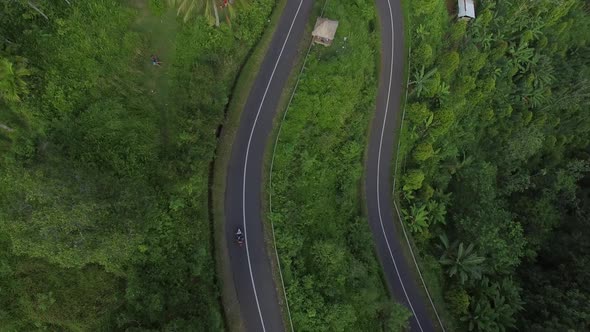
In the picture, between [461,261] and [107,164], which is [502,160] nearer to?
[461,261]

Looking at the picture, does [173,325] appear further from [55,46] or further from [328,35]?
[328,35]

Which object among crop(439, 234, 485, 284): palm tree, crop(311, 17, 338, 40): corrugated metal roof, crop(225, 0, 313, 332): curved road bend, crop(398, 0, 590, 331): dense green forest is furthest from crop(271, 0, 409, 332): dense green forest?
crop(439, 234, 485, 284): palm tree

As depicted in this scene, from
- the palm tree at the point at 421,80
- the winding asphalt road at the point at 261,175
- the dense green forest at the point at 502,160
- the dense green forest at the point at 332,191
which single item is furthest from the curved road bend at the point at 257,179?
the dense green forest at the point at 502,160

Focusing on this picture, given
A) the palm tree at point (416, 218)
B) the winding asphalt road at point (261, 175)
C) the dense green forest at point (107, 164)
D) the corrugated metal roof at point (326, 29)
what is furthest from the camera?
the palm tree at point (416, 218)

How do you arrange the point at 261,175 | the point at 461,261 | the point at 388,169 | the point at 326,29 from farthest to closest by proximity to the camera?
the point at 388,169 → the point at 461,261 → the point at 326,29 → the point at 261,175

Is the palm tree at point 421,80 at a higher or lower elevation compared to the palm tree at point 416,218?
higher

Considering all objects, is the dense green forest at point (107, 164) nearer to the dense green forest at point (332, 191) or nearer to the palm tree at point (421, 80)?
the dense green forest at point (332, 191)

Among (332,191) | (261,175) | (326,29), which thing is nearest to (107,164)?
(261,175)
